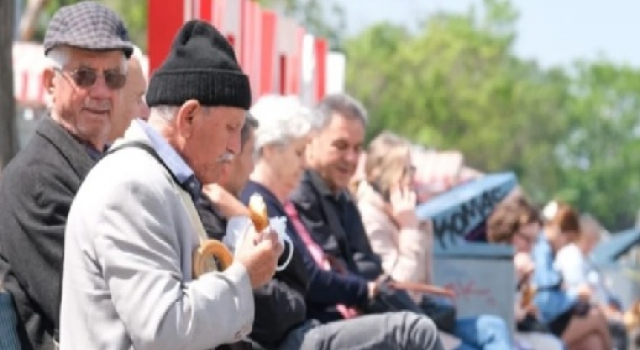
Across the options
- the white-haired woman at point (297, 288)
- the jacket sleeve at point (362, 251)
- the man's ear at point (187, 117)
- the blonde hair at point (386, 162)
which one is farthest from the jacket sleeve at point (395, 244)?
the man's ear at point (187, 117)

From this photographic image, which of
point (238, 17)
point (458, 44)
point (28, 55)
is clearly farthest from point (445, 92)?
point (238, 17)

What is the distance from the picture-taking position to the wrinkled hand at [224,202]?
730 cm

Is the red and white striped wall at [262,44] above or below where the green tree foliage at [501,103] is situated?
above

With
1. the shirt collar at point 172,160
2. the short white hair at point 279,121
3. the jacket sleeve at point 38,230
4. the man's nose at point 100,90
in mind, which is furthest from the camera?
the short white hair at point 279,121

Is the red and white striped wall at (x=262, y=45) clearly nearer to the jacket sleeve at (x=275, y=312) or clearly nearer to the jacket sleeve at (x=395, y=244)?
the jacket sleeve at (x=395, y=244)

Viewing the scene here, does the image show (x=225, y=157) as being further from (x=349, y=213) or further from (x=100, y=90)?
(x=349, y=213)

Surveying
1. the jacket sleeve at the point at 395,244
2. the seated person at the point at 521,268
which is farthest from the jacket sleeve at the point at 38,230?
the seated person at the point at 521,268

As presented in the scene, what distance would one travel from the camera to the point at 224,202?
7.36 metres

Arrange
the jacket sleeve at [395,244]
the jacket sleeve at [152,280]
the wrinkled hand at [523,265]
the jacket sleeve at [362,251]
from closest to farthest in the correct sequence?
the jacket sleeve at [152,280]
the jacket sleeve at [362,251]
the jacket sleeve at [395,244]
the wrinkled hand at [523,265]

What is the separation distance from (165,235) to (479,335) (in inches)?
233

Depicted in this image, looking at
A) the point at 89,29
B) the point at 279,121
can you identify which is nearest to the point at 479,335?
the point at 279,121

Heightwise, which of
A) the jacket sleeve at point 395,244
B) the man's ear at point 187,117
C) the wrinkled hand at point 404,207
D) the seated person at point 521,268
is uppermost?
the man's ear at point 187,117

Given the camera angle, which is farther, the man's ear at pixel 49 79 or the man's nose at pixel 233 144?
the man's ear at pixel 49 79

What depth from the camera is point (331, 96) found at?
963 cm
